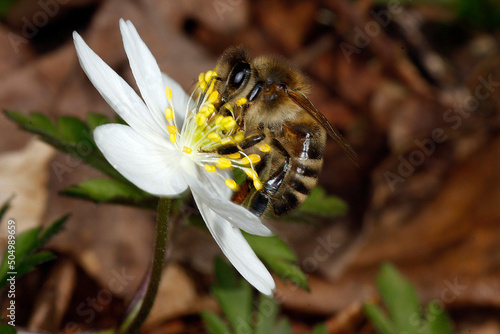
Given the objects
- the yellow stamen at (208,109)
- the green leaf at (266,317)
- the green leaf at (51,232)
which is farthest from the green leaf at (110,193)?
the green leaf at (266,317)

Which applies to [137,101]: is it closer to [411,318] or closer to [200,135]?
[200,135]

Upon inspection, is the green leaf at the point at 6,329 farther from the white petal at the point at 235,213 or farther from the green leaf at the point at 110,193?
the white petal at the point at 235,213

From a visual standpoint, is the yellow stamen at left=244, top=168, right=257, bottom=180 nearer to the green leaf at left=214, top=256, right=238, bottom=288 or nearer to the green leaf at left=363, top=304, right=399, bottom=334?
the green leaf at left=214, top=256, right=238, bottom=288

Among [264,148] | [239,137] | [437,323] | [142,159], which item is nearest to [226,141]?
[239,137]

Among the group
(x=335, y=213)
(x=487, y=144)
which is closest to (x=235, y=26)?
(x=487, y=144)

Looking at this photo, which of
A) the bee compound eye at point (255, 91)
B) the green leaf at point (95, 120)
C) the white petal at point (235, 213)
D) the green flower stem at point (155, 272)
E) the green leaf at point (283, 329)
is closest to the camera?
the white petal at point (235, 213)

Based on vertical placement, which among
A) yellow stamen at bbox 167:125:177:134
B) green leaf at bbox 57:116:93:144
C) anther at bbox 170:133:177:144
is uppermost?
yellow stamen at bbox 167:125:177:134

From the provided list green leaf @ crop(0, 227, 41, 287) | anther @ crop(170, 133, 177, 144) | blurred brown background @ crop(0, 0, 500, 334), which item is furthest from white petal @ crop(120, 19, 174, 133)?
blurred brown background @ crop(0, 0, 500, 334)
